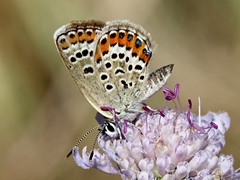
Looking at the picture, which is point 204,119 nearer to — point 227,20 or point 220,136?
point 220,136

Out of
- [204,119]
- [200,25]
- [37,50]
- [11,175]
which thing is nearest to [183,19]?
[200,25]

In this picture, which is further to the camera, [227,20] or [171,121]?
[227,20]

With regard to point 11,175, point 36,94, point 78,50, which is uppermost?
point 78,50

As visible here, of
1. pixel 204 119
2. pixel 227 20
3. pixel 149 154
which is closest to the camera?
pixel 149 154

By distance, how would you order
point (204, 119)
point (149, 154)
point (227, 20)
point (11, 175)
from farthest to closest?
point (227, 20)
point (11, 175)
point (204, 119)
point (149, 154)

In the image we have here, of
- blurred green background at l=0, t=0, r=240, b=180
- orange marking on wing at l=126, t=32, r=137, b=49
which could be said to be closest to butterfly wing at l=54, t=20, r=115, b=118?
orange marking on wing at l=126, t=32, r=137, b=49

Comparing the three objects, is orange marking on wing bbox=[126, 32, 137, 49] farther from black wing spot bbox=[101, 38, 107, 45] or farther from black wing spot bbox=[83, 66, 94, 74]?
black wing spot bbox=[83, 66, 94, 74]
